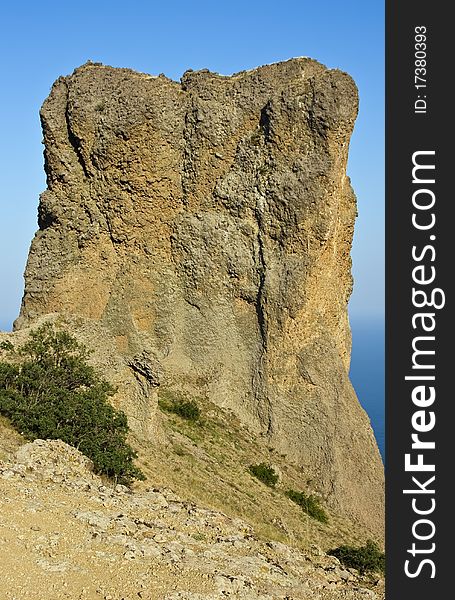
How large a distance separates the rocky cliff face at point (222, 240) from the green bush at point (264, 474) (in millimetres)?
2191

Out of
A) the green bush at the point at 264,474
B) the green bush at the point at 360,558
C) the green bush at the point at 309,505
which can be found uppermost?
the green bush at the point at 264,474

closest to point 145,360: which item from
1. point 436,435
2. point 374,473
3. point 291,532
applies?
point 291,532

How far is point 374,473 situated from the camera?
25484mm

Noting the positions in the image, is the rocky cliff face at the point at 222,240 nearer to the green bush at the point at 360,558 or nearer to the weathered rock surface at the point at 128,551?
the green bush at the point at 360,558

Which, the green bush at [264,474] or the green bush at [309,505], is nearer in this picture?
the green bush at [309,505]

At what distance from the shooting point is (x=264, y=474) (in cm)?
2273

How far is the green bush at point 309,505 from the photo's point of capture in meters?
22.3

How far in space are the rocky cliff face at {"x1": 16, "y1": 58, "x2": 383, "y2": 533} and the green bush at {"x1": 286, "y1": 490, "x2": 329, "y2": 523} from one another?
1.34 meters

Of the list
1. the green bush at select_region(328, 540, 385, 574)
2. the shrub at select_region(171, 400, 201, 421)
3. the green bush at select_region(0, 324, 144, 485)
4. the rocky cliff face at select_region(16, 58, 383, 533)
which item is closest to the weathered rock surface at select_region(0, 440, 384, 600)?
the green bush at select_region(0, 324, 144, 485)

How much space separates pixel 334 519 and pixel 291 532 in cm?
523

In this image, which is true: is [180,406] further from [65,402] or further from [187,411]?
[65,402]

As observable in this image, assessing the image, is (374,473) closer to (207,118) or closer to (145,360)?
(145,360)

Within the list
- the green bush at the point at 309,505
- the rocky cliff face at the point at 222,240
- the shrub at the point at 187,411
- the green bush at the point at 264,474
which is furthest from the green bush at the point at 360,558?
the shrub at the point at 187,411

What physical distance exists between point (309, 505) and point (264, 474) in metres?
1.72
